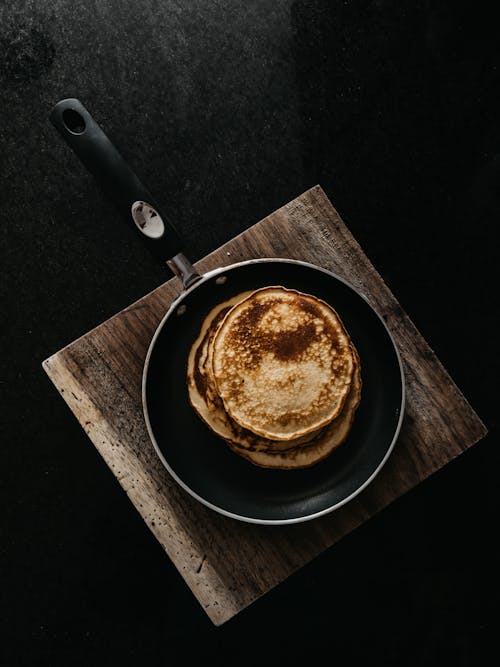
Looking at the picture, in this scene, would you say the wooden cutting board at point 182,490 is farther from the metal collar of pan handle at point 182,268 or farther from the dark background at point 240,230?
the dark background at point 240,230

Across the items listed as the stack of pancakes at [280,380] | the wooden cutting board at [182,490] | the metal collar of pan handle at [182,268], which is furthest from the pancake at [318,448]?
the metal collar of pan handle at [182,268]

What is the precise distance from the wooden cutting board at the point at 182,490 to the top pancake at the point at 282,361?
4.7 inches

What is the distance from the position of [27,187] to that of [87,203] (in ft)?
0.45

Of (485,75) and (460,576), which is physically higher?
(485,75)

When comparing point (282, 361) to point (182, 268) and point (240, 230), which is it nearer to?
point (182, 268)

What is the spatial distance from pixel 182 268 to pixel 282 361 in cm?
23

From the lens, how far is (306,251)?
1007mm

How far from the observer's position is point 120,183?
914 mm

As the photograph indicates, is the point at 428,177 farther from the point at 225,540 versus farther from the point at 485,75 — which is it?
the point at 225,540

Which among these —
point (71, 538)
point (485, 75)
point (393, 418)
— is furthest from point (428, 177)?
point (71, 538)

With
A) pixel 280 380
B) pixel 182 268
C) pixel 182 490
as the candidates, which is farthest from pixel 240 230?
pixel 182 490

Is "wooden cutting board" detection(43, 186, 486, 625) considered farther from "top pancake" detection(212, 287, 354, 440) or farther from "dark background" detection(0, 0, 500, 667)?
"dark background" detection(0, 0, 500, 667)

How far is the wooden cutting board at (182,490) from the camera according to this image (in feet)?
3.18

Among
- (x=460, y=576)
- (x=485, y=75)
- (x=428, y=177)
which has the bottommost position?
(x=460, y=576)
